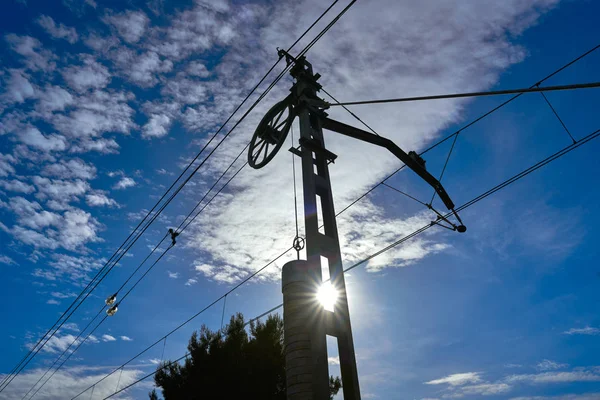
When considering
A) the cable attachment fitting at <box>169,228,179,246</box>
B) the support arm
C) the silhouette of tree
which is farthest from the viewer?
the silhouette of tree

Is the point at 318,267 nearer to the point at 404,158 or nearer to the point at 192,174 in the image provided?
the point at 404,158

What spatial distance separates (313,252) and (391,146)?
4.37m

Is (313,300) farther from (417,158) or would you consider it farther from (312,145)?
(417,158)

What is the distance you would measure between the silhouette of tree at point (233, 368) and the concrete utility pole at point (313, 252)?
13.0 m

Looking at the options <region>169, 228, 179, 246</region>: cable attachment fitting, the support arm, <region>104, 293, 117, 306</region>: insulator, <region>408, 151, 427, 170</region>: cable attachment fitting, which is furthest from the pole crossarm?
<region>104, 293, 117, 306</region>: insulator

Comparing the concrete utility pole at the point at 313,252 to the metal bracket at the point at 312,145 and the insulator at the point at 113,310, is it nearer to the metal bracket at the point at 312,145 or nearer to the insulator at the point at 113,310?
the metal bracket at the point at 312,145

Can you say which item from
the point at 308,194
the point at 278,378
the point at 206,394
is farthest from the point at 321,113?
the point at 206,394

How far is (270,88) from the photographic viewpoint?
29.4 feet

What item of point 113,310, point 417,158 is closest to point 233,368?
point 113,310

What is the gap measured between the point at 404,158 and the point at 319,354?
591 cm

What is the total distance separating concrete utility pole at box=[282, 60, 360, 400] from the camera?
14.4ft

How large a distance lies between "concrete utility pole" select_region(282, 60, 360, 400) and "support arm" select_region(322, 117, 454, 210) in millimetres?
647

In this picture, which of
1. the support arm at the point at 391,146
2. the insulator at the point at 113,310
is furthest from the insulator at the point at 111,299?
the support arm at the point at 391,146

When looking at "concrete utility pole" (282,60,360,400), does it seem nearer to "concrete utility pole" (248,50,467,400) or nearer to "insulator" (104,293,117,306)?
"concrete utility pole" (248,50,467,400)
